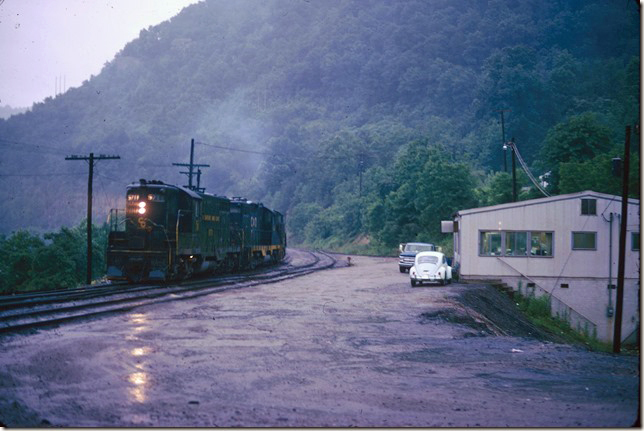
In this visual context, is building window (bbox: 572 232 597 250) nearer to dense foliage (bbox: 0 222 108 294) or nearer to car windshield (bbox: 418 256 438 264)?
car windshield (bbox: 418 256 438 264)

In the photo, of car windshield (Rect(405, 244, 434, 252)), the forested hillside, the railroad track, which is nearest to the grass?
car windshield (Rect(405, 244, 434, 252))

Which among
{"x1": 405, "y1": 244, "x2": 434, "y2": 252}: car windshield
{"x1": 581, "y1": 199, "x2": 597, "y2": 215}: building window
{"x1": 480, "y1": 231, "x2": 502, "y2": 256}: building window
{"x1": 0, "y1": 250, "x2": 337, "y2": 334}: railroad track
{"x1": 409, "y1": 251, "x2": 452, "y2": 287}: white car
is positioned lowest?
{"x1": 0, "y1": 250, "x2": 337, "y2": 334}: railroad track

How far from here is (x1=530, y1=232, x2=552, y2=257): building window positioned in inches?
1390

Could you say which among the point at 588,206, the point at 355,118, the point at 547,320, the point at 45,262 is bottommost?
the point at 547,320

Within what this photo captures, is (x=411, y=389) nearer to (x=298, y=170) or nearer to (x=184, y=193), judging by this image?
(x=184, y=193)

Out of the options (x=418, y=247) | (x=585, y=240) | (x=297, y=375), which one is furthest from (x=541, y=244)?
(x=297, y=375)

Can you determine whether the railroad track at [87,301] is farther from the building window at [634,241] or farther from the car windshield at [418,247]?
the building window at [634,241]

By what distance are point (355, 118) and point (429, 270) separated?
472 feet

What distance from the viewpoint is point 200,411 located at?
870 centimetres

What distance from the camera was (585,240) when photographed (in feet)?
115

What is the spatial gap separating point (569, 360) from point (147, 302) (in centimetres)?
1374

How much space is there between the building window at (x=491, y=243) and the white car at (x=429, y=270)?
360 centimetres

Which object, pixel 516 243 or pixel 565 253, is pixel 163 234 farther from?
pixel 565 253

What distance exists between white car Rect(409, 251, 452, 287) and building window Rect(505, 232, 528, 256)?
182 inches
